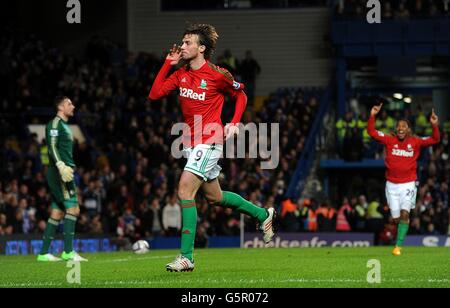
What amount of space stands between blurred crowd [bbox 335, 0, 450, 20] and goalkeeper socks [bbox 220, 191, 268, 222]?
69.4 ft

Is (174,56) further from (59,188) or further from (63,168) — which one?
(59,188)

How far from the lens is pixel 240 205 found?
41.1ft

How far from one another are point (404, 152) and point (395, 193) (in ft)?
2.33

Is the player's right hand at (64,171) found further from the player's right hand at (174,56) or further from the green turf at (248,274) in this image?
the player's right hand at (174,56)

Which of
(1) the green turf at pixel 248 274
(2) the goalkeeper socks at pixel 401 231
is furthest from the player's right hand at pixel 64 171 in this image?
(2) the goalkeeper socks at pixel 401 231

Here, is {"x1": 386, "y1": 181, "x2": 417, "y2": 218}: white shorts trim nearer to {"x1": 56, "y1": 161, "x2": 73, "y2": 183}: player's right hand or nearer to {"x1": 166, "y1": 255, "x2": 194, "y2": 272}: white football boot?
{"x1": 56, "y1": 161, "x2": 73, "y2": 183}: player's right hand

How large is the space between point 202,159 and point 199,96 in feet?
2.45

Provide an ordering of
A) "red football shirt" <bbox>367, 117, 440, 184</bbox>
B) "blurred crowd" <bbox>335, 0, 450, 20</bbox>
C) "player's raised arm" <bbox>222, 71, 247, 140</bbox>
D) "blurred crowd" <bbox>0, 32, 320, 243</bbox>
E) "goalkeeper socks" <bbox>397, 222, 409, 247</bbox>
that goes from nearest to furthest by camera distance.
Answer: "player's raised arm" <bbox>222, 71, 247, 140</bbox> < "goalkeeper socks" <bbox>397, 222, 409, 247</bbox> < "red football shirt" <bbox>367, 117, 440, 184</bbox> < "blurred crowd" <bbox>0, 32, 320, 243</bbox> < "blurred crowd" <bbox>335, 0, 450, 20</bbox>

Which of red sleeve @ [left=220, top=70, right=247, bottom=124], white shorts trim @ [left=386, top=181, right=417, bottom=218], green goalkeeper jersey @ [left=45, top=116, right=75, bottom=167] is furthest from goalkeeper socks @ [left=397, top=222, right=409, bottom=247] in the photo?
red sleeve @ [left=220, top=70, right=247, bottom=124]

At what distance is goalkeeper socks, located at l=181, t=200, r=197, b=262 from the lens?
11445mm

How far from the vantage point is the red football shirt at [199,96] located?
11906mm

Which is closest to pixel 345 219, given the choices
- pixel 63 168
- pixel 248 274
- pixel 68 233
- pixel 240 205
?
pixel 68 233

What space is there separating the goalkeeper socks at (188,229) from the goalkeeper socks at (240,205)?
77 cm
